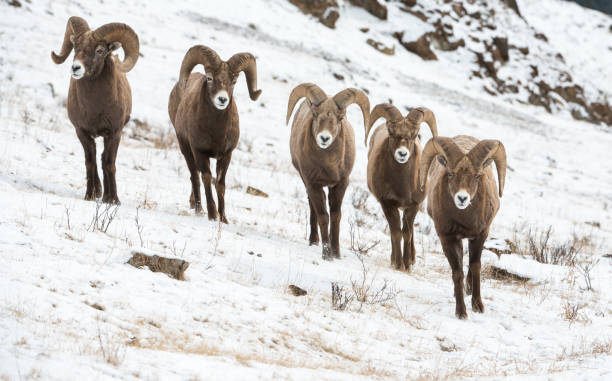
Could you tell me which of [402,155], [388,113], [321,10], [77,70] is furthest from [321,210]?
[321,10]

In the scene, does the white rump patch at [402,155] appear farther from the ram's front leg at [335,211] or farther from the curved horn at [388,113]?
the ram's front leg at [335,211]

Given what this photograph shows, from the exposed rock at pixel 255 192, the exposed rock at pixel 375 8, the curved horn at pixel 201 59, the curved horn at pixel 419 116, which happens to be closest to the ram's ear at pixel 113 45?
the curved horn at pixel 201 59

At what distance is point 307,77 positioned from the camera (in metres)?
25.1

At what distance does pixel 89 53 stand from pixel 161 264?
13.1 feet

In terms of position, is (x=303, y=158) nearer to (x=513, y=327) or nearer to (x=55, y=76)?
(x=513, y=327)

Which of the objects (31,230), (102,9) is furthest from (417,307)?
(102,9)

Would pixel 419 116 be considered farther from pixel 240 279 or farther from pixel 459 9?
pixel 459 9

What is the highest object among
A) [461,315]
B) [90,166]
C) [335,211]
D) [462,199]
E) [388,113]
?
[388,113]

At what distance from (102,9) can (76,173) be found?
1744 cm

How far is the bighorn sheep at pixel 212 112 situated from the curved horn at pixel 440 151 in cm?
263

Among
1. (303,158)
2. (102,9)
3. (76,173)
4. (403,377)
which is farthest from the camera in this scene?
(102,9)

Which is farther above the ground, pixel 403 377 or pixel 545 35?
pixel 545 35

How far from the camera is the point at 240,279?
223 inches

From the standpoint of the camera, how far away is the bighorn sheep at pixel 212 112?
792cm
